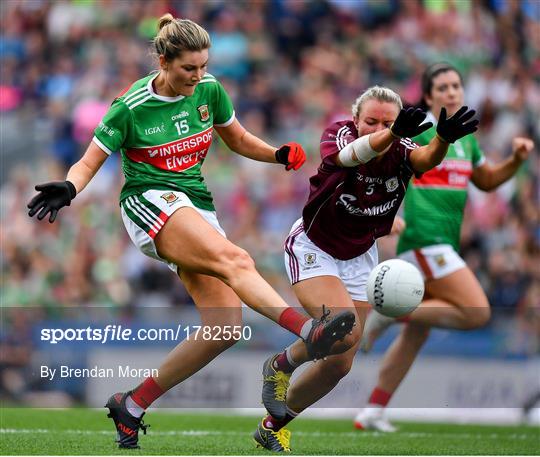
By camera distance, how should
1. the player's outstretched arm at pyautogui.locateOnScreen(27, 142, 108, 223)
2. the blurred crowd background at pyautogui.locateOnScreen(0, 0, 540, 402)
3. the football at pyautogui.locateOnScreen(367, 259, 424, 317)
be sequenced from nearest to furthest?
1. the player's outstretched arm at pyautogui.locateOnScreen(27, 142, 108, 223)
2. the football at pyautogui.locateOnScreen(367, 259, 424, 317)
3. the blurred crowd background at pyautogui.locateOnScreen(0, 0, 540, 402)

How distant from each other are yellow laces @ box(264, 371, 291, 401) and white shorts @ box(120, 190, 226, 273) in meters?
0.88

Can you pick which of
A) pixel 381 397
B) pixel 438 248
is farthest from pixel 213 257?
pixel 438 248

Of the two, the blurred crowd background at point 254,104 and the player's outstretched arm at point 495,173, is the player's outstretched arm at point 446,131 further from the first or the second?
the blurred crowd background at point 254,104

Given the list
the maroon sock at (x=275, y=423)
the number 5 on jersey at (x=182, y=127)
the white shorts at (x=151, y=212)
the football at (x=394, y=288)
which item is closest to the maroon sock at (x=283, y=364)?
the maroon sock at (x=275, y=423)

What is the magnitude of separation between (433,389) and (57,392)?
150 inches

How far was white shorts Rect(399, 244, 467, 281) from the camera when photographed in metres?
10.0

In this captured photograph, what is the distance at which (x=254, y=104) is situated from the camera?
53.1ft

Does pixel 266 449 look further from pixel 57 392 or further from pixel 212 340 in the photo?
pixel 57 392

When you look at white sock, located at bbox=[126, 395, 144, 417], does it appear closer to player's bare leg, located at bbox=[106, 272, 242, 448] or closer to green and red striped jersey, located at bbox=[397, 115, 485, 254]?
player's bare leg, located at bbox=[106, 272, 242, 448]

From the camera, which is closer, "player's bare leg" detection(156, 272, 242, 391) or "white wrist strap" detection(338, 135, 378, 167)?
"white wrist strap" detection(338, 135, 378, 167)

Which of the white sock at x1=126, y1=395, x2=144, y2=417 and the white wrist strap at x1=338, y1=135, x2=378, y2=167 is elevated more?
the white wrist strap at x1=338, y1=135, x2=378, y2=167

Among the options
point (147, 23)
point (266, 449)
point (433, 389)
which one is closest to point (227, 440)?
point (266, 449)

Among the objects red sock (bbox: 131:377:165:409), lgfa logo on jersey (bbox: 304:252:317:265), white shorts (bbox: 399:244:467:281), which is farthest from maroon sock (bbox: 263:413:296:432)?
white shorts (bbox: 399:244:467:281)

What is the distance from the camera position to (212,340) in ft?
25.2
